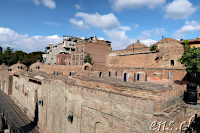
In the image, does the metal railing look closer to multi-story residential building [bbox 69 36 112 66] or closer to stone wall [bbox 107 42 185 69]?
stone wall [bbox 107 42 185 69]

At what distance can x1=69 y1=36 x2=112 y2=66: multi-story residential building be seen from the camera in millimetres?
42312

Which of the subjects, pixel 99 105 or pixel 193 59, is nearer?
Result: pixel 99 105

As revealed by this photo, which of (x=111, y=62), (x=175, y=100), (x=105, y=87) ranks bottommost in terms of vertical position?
(x=175, y=100)

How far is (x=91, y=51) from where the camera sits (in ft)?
141

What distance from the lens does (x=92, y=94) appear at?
8023 mm

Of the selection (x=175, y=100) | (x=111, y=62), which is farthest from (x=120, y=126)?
Result: (x=111, y=62)

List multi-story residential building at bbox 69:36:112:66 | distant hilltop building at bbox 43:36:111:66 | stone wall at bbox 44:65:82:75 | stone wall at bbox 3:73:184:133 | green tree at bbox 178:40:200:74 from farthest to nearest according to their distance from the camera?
distant hilltop building at bbox 43:36:111:66 → multi-story residential building at bbox 69:36:112:66 → stone wall at bbox 44:65:82:75 → green tree at bbox 178:40:200:74 → stone wall at bbox 3:73:184:133

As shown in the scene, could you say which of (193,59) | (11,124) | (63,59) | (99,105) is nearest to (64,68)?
(63,59)

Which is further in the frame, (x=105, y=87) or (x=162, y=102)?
(x=105, y=87)

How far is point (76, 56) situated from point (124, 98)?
40421 mm

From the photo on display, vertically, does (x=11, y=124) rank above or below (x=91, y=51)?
below

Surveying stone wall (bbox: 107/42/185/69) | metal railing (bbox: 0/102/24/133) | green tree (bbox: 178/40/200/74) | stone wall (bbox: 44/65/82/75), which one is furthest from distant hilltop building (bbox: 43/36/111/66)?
metal railing (bbox: 0/102/24/133)

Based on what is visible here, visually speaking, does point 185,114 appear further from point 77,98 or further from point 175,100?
point 77,98

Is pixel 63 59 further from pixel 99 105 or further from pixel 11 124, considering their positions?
pixel 99 105
